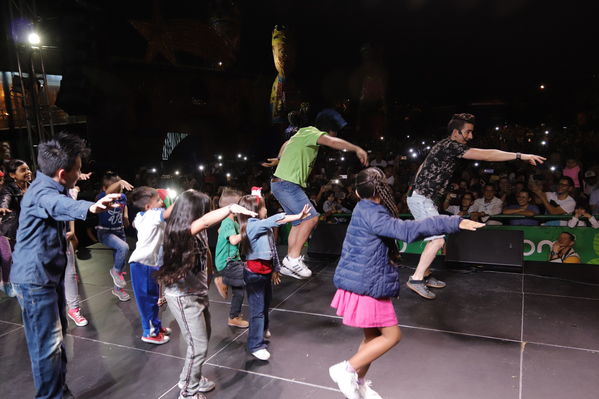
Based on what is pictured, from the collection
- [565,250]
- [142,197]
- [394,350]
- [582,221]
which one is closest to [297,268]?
[394,350]

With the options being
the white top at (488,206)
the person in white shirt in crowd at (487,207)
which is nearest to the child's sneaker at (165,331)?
the person in white shirt in crowd at (487,207)

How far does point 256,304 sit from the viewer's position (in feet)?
11.2

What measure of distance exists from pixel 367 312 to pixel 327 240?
4434mm

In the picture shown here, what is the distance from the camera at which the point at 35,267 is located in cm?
240

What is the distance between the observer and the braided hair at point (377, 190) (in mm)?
2510

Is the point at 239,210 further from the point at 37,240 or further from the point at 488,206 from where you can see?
the point at 488,206

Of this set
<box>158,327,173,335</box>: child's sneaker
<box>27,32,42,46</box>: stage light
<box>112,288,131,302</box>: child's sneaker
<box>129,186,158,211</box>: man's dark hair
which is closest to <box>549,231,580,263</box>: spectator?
<box>158,327,173,335</box>: child's sneaker

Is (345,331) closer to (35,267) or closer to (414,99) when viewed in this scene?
(35,267)

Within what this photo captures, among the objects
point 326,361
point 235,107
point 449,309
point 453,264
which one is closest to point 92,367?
point 326,361

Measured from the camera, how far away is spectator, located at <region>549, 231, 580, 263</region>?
Answer: 596 centimetres

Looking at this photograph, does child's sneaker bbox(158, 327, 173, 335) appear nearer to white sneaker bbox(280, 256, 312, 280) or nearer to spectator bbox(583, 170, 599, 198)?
white sneaker bbox(280, 256, 312, 280)

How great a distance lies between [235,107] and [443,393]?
986 inches

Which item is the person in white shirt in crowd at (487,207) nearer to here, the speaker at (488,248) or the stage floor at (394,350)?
the speaker at (488,248)

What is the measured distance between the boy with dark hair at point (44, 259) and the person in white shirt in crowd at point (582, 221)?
678 centimetres
